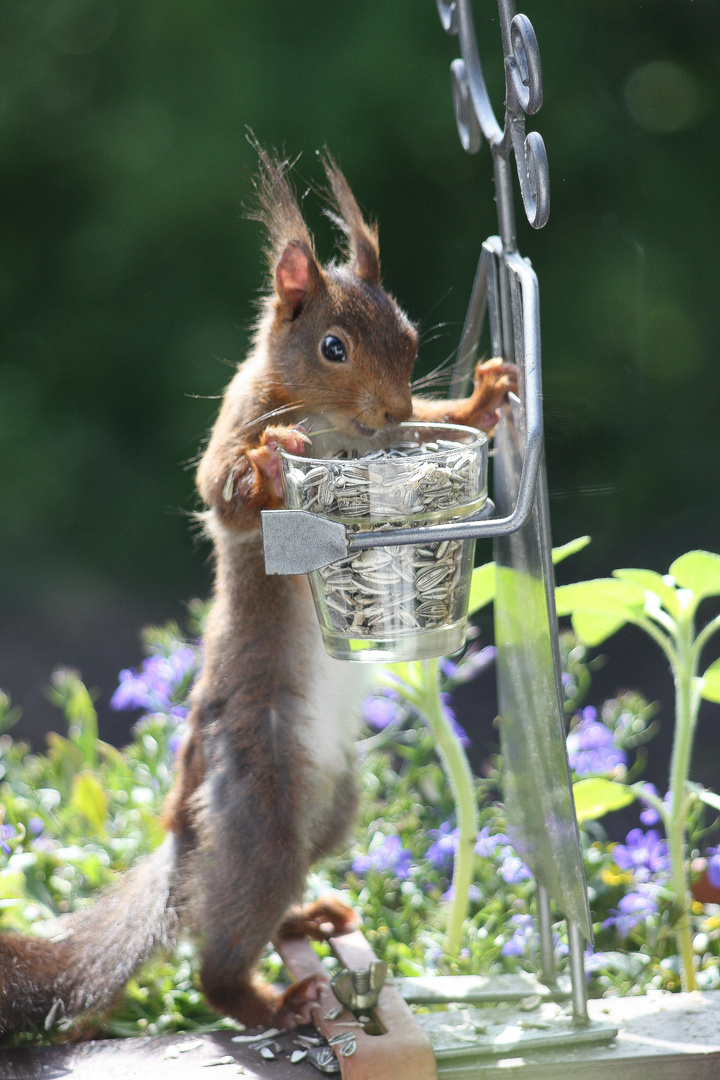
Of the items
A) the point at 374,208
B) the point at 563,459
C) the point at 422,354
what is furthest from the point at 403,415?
the point at 374,208

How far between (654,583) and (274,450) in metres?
0.49

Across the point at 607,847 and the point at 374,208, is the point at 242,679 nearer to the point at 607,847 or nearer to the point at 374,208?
the point at 607,847

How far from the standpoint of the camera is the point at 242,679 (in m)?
1.45

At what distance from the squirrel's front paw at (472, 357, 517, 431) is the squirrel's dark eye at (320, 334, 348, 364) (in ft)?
0.56

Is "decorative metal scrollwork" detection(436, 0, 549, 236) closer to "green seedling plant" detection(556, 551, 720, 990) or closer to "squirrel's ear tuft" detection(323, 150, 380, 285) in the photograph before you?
"squirrel's ear tuft" detection(323, 150, 380, 285)

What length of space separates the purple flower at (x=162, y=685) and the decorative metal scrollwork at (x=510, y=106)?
1.06 m

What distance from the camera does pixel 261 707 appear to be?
1438 millimetres

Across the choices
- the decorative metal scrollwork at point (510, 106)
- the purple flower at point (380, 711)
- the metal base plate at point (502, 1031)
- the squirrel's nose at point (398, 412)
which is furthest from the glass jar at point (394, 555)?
the purple flower at point (380, 711)

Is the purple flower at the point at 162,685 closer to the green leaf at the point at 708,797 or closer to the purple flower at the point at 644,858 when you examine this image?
the purple flower at the point at 644,858

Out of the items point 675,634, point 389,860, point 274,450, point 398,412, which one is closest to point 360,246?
point 398,412

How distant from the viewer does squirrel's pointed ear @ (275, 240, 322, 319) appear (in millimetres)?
1402

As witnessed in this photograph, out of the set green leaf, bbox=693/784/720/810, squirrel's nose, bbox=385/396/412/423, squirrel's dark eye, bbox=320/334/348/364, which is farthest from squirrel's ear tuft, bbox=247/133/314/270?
green leaf, bbox=693/784/720/810

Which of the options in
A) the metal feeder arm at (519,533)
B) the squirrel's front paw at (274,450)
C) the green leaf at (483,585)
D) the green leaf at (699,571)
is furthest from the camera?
the green leaf at (483,585)

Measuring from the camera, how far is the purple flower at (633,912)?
62.8 inches
